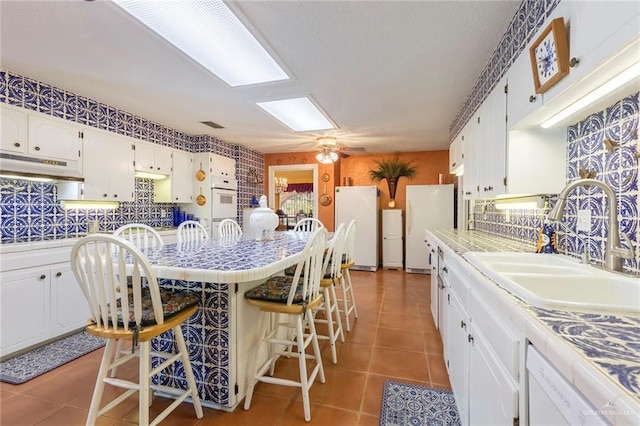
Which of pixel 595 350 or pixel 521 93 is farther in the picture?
pixel 521 93

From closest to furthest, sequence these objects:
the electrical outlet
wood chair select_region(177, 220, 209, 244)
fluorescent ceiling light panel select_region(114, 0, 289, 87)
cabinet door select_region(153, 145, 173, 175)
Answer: the electrical outlet, fluorescent ceiling light panel select_region(114, 0, 289, 87), wood chair select_region(177, 220, 209, 244), cabinet door select_region(153, 145, 173, 175)

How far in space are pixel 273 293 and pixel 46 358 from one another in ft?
6.78

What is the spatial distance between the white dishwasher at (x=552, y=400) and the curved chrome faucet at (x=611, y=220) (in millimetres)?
629

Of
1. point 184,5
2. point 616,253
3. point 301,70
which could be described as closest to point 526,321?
point 616,253

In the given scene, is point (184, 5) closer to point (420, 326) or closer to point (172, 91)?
point (172, 91)

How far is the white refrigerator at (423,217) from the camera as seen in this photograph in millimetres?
5148

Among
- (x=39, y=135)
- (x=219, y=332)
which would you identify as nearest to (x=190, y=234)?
(x=219, y=332)

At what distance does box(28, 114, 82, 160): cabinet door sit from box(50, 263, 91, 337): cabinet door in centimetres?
108

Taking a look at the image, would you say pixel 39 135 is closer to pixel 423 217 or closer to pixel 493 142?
pixel 493 142

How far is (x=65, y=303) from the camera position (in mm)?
2648

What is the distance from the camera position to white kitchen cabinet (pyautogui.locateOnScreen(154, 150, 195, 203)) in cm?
424

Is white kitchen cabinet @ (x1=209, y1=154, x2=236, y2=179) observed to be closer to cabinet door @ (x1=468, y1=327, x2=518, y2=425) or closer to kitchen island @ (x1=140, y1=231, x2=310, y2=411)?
kitchen island @ (x1=140, y1=231, x2=310, y2=411)

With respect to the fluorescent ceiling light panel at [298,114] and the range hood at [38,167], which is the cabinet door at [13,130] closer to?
the range hood at [38,167]

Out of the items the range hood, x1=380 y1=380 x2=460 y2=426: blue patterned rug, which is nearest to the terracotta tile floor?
x1=380 y1=380 x2=460 y2=426: blue patterned rug
